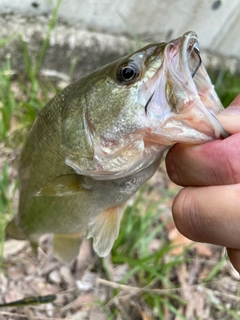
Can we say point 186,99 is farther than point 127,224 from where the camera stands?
No

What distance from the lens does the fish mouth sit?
82 centimetres

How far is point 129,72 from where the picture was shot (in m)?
0.94

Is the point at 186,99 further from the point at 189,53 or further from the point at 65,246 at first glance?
the point at 65,246

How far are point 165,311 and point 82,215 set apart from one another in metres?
0.83

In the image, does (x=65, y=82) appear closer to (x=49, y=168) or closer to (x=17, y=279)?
(x=17, y=279)

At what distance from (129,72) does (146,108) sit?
10 centimetres

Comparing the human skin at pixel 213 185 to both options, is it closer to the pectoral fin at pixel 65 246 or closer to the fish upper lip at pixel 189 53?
the fish upper lip at pixel 189 53

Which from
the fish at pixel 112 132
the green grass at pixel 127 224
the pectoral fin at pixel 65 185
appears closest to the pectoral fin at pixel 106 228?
the fish at pixel 112 132

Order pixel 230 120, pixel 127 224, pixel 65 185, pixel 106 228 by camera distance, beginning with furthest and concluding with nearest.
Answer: pixel 127 224 < pixel 106 228 < pixel 65 185 < pixel 230 120

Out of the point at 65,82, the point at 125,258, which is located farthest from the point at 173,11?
the point at 125,258

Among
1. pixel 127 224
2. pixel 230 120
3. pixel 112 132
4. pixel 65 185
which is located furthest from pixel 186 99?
pixel 127 224

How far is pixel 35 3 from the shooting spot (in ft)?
6.31

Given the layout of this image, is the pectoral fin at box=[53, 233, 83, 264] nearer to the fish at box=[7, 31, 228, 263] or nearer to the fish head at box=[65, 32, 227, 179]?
the fish at box=[7, 31, 228, 263]

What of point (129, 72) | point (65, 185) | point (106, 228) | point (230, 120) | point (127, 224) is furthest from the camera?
point (127, 224)
